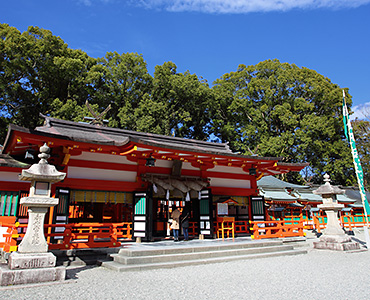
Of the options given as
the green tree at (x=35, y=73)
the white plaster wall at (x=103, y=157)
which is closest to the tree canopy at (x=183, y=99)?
the green tree at (x=35, y=73)

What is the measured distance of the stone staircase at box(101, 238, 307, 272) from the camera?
25.1 ft

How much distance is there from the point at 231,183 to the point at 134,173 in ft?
16.0

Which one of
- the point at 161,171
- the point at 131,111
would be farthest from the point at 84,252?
the point at 131,111

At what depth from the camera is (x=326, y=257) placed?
31.9 feet

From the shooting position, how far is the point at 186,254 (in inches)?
333

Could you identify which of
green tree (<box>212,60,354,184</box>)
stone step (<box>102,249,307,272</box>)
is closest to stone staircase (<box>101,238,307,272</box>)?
stone step (<box>102,249,307,272</box>)

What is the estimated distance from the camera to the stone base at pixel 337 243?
36.1ft

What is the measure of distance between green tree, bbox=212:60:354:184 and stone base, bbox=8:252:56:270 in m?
24.1

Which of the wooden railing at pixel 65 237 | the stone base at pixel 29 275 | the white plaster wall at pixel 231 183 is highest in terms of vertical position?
the white plaster wall at pixel 231 183

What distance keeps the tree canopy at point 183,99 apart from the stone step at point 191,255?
1490 centimetres

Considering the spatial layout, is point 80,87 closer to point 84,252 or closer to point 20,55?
point 20,55

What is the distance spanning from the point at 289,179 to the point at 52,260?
29880mm

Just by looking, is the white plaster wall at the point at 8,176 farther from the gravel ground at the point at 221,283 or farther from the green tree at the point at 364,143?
the green tree at the point at 364,143

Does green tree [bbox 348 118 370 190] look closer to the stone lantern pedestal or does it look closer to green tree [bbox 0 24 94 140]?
green tree [bbox 0 24 94 140]
